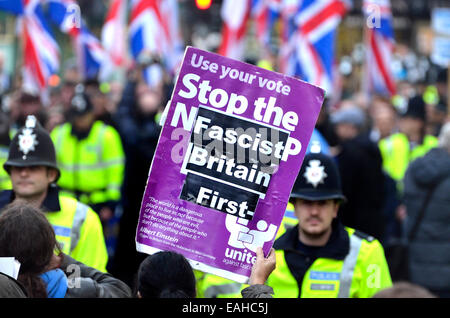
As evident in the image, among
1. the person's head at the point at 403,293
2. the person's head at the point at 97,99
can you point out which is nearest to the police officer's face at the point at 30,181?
the person's head at the point at 403,293

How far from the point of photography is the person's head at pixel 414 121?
37.0 feet

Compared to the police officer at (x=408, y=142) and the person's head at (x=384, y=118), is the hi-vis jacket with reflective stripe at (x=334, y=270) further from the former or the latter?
the person's head at (x=384, y=118)

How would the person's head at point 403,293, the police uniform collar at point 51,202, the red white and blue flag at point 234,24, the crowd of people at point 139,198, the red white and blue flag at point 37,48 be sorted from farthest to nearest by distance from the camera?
the red white and blue flag at point 234,24
the red white and blue flag at point 37,48
the police uniform collar at point 51,202
the crowd of people at point 139,198
the person's head at point 403,293

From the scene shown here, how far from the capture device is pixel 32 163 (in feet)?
18.7

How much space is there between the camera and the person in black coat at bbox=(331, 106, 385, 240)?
902 centimetres

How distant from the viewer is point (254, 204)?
14.3 ft

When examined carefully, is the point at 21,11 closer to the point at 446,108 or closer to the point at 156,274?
the point at 446,108

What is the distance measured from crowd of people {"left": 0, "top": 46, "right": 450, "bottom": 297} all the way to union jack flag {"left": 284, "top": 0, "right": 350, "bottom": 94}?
863mm

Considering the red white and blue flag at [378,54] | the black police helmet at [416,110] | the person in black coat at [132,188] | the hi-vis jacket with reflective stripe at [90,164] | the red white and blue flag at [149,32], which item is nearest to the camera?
the hi-vis jacket with reflective stripe at [90,164]

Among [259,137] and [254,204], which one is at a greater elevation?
[259,137]

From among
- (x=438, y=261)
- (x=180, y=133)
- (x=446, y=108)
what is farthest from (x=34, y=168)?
(x=446, y=108)

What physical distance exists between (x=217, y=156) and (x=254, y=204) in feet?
0.89

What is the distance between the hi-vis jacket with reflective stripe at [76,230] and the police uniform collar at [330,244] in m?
1.03

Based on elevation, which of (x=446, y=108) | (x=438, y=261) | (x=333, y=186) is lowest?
(x=438, y=261)
